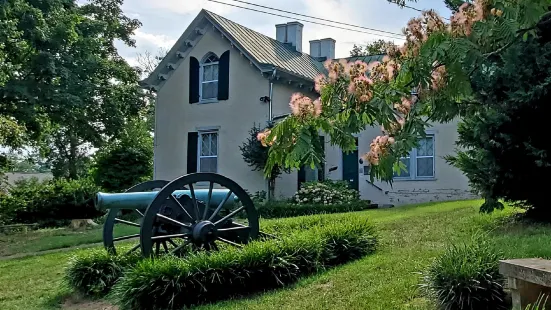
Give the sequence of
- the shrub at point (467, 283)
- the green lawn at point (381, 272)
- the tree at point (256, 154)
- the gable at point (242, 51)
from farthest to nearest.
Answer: the gable at point (242, 51)
the tree at point (256, 154)
the green lawn at point (381, 272)
the shrub at point (467, 283)

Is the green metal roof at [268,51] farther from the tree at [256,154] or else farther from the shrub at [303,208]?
the shrub at [303,208]

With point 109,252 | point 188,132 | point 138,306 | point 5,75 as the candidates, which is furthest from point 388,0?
point 188,132

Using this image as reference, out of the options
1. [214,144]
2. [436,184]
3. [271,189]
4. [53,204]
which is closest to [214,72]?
[214,144]

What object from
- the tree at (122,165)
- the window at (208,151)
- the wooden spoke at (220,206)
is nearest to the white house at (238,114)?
the window at (208,151)

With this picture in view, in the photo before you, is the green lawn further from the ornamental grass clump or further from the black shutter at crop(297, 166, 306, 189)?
the black shutter at crop(297, 166, 306, 189)

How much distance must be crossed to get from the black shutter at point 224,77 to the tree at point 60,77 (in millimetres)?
4190

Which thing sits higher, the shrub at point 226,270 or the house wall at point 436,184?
the house wall at point 436,184

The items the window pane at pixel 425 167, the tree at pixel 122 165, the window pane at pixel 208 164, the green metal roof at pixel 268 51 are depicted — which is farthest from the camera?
the tree at pixel 122 165

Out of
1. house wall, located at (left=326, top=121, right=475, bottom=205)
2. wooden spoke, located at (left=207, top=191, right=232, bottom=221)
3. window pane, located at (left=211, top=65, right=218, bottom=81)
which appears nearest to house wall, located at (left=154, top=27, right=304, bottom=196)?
window pane, located at (left=211, top=65, right=218, bottom=81)

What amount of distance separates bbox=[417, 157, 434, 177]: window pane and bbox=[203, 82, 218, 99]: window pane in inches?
295

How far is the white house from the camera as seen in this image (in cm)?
1691

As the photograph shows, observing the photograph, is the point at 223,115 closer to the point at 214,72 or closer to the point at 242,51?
the point at 214,72

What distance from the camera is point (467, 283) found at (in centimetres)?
464

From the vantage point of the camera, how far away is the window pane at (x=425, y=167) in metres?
16.8
